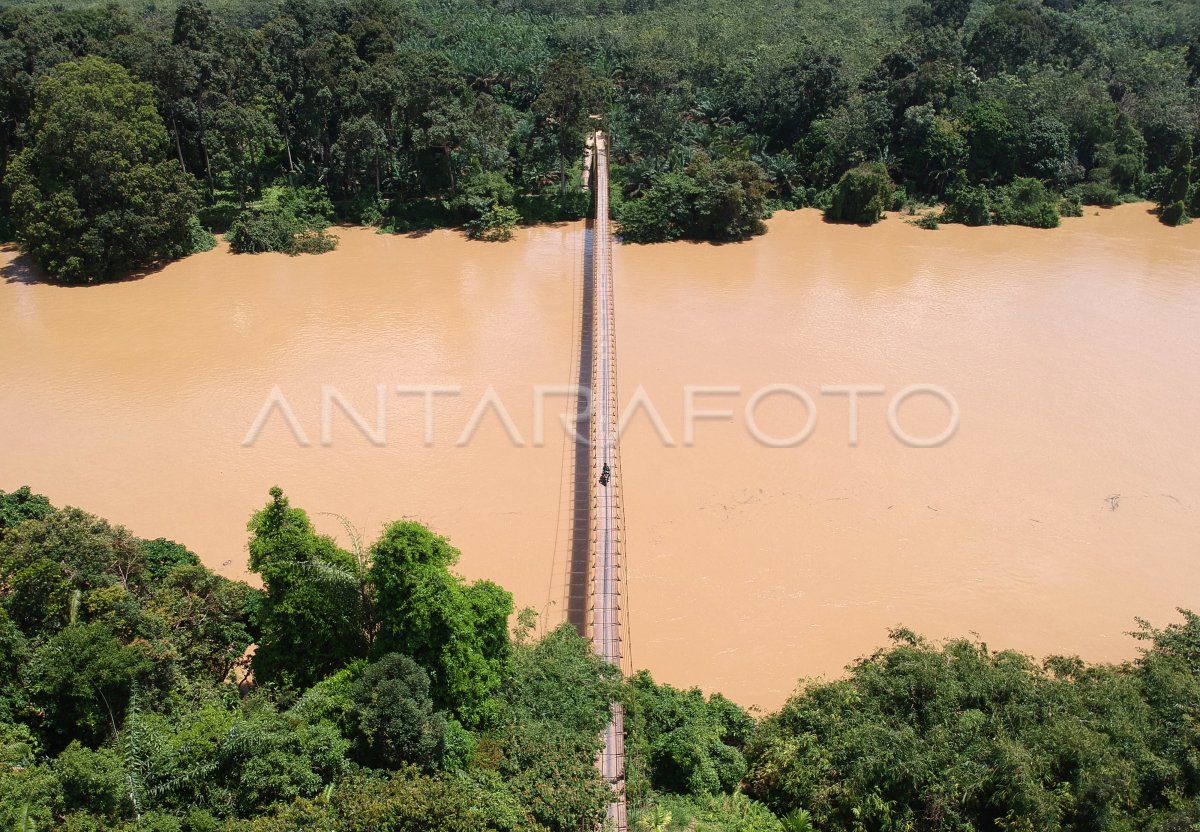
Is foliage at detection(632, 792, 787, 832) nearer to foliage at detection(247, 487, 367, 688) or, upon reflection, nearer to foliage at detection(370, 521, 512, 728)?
foliage at detection(370, 521, 512, 728)

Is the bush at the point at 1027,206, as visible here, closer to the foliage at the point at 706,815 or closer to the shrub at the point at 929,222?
the shrub at the point at 929,222

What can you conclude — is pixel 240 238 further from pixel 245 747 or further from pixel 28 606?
pixel 245 747

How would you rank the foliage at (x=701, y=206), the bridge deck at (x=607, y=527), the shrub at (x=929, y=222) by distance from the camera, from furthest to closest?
the shrub at (x=929, y=222) < the foliage at (x=701, y=206) < the bridge deck at (x=607, y=527)

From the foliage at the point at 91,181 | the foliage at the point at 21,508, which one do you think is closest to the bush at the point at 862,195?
the foliage at the point at 91,181

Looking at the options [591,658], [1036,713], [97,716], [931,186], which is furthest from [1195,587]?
[931,186]

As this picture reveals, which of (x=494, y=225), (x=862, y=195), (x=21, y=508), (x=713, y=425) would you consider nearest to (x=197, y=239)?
(x=494, y=225)

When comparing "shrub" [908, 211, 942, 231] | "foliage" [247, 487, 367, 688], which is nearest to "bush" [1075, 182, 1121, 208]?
"shrub" [908, 211, 942, 231]

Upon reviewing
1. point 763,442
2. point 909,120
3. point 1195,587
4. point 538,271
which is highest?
point 909,120
